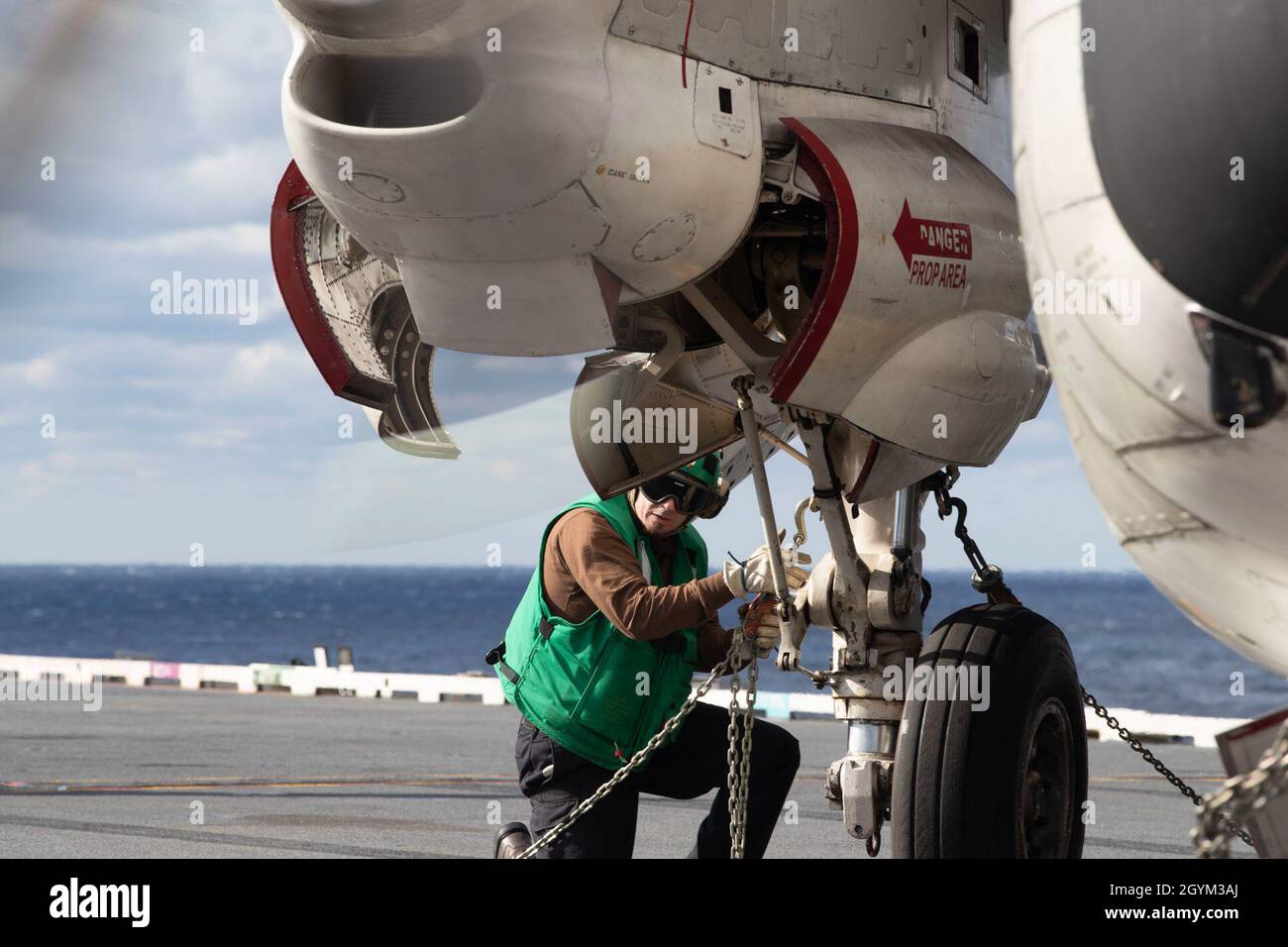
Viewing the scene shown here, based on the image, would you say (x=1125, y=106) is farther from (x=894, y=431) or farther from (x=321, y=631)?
(x=321, y=631)

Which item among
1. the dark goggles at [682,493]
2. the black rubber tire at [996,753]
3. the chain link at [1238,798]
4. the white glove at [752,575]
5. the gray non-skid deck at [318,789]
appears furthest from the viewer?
the gray non-skid deck at [318,789]

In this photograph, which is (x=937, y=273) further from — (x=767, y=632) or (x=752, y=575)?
(x=767, y=632)

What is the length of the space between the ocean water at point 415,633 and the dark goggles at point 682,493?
113 ft

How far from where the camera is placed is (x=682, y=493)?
6.23m

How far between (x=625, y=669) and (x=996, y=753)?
1.31 m

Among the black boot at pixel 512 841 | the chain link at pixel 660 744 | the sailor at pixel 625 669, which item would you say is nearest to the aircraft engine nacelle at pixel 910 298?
the sailor at pixel 625 669

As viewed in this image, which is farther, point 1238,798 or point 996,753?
point 996,753

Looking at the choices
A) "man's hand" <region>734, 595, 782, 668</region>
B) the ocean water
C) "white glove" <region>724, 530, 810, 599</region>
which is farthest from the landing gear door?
the ocean water

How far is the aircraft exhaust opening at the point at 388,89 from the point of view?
14.5ft

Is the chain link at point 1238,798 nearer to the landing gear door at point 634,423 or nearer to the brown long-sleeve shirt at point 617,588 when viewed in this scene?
the brown long-sleeve shirt at point 617,588

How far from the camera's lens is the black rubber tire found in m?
5.65

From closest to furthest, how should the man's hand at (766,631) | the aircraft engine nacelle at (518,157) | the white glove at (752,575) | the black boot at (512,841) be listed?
the aircraft engine nacelle at (518,157) → the white glove at (752,575) → the man's hand at (766,631) → the black boot at (512,841)

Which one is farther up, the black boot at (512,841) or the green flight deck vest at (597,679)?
the green flight deck vest at (597,679)

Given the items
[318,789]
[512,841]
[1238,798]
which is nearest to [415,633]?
[318,789]
